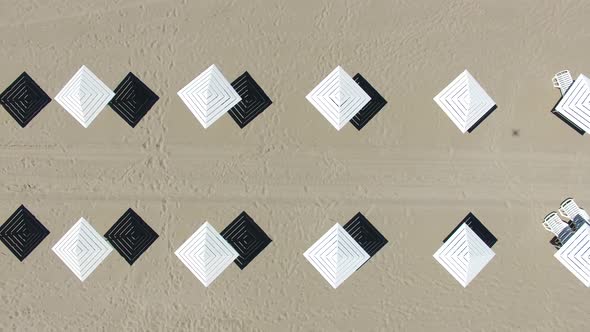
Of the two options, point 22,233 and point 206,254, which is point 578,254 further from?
point 22,233

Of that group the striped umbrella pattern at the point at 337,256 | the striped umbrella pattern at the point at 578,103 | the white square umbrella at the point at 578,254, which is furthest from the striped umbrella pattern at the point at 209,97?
the white square umbrella at the point at 578,254

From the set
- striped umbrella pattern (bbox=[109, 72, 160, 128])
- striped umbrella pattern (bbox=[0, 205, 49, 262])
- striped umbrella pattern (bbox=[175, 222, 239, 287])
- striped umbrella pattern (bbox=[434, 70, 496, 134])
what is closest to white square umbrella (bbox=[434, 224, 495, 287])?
striped umbrella pattern (bbox=[434, 70, 496, 134])

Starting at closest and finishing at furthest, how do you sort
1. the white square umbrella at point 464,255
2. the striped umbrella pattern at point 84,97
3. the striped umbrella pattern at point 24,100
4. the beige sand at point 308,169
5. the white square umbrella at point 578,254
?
the white square umbrella at point 578,254, the white square umbrella at point 464,255, the striped umbrella pattern at point 84,97, the beige sand at point 308,169, the striped umbrella pattern at point 24,100

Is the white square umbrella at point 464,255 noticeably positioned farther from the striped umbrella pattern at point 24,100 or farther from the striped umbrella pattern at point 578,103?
the striped umbrella pattern at point 24,100

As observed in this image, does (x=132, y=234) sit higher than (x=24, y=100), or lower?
lower

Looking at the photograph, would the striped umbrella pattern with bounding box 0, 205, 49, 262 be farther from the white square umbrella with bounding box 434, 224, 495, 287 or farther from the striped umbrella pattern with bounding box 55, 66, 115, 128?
the white square umbrella with bounding box 434, 224, 495, 287

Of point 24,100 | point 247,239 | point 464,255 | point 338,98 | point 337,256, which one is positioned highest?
point 24,100

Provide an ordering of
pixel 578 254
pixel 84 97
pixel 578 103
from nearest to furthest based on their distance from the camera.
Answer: pixel 578 254 < pixel 578 103 < pixel 84 97

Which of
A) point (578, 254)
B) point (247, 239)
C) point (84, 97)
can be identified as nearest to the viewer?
point (578, 254)

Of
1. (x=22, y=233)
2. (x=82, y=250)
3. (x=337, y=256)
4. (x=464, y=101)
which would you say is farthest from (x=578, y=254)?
(x=22, y=233)

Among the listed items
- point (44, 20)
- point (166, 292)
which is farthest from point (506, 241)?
point (44, 20)
